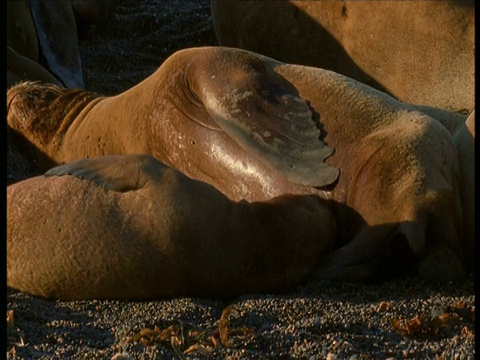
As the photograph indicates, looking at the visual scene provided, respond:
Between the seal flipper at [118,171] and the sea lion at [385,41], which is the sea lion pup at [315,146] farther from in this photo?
the sea lion at [385,41]

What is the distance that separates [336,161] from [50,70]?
412 centimetres

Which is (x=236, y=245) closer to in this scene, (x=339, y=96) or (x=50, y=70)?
(x=339, y=96)

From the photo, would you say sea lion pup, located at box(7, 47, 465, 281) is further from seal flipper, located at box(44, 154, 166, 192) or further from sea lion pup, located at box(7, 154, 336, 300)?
seal flipper, located at box(44, 154, 166, 192)

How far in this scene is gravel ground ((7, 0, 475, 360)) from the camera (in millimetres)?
3943

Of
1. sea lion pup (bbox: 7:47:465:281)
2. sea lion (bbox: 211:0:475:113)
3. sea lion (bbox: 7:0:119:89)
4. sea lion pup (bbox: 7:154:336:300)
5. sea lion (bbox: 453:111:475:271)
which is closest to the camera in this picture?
sea lion pup (bbox: 7:154:336:300)

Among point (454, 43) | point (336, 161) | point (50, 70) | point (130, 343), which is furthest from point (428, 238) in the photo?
point (50, 70)

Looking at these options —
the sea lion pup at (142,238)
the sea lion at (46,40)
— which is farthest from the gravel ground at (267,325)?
the sea lion at (46,40)

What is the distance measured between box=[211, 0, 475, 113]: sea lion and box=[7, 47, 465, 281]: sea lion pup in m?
1.56

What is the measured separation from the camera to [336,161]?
5.20 m

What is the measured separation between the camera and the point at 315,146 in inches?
206

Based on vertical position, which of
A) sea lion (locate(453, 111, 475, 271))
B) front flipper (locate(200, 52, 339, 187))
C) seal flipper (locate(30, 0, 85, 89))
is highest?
front flipper (locate(200, 52, 339, 187))

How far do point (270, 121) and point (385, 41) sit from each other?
2.26m

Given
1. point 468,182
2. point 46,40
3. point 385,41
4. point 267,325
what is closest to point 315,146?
point 468,182

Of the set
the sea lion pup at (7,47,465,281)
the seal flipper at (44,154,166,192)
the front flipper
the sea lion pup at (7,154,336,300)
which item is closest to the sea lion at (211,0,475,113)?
the sea lion pup at (7,47,465,281)
